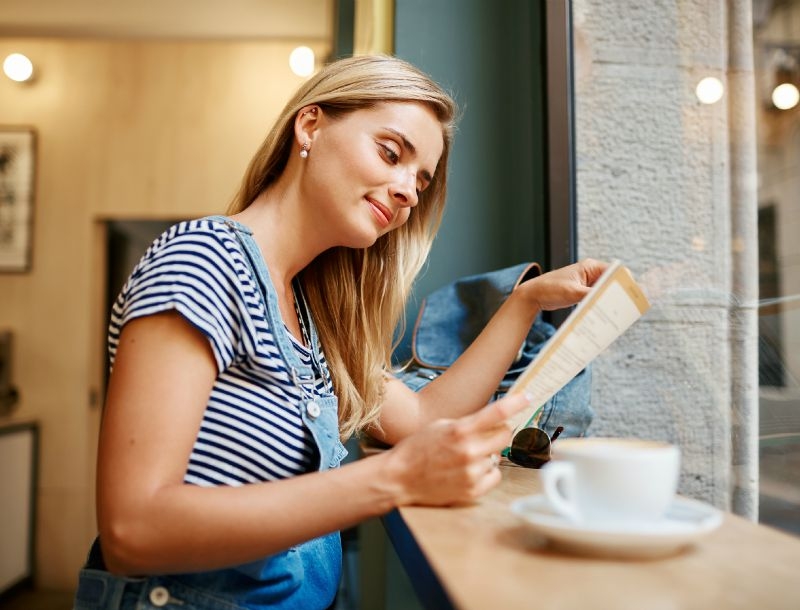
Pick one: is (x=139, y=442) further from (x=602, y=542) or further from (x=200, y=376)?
(x=602, y=542)

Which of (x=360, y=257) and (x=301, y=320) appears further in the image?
(x=360, y=257)

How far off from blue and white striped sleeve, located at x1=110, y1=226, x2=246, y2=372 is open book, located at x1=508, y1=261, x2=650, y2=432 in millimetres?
352

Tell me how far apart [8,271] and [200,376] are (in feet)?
13.4

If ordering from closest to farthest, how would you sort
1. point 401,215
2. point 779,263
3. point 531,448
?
point 779,263, point 531,448, point 401,215

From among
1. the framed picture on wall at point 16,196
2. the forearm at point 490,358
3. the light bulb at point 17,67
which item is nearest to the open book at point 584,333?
the forearm at point 490,358

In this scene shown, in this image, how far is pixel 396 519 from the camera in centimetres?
78

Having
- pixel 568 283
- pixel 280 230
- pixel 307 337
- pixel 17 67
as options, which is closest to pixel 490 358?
pixel 568 283

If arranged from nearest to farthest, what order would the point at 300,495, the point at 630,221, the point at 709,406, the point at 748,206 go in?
the point at 300,495
the point at 748,206
the point at 709,406
the point at 630,221

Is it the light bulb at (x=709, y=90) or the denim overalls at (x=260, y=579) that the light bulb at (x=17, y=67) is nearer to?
the denim overalls at (x=260, y=579)

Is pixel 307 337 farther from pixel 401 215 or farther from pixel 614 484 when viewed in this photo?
pixel 614 484

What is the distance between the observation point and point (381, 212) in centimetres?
113

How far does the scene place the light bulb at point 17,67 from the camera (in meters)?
4.17

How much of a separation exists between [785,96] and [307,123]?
71 centimetres

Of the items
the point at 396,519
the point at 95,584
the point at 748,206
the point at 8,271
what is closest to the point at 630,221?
the point at 748,206
